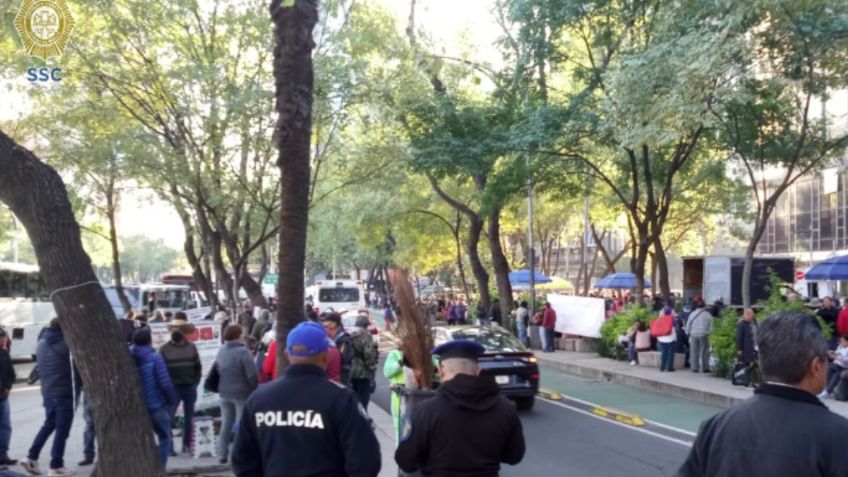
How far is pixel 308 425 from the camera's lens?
393cm

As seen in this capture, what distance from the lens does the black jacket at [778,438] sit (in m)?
2.82

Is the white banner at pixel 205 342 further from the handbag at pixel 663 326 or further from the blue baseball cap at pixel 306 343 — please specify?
the handbag at pixel 663 326

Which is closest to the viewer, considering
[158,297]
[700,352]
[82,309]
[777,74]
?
[82,309]

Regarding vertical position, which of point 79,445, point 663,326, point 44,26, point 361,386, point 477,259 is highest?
point 44,26

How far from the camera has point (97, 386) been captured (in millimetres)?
6582

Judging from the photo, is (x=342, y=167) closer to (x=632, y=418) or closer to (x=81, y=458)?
(x=632, y=418)

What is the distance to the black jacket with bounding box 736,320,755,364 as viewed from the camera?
621 inches

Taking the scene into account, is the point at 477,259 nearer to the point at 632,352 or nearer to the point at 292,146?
the point at 632,352

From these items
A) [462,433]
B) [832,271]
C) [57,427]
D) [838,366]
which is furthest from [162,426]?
[832,271]

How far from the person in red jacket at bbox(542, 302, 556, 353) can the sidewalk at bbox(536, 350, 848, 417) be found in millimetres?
1176

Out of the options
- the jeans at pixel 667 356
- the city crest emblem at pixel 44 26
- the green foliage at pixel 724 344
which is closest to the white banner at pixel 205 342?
the city crest emblem at pixel 44 26

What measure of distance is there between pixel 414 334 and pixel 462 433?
315cm

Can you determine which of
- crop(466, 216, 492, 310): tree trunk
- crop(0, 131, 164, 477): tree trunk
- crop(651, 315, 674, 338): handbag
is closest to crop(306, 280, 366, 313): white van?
crop(466, 216, 492, 310): tree trunk

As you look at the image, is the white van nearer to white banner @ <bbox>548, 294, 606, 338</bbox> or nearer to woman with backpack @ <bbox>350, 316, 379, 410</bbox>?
white banner @ <bbox>548, 294, 606, 338</bbox>
